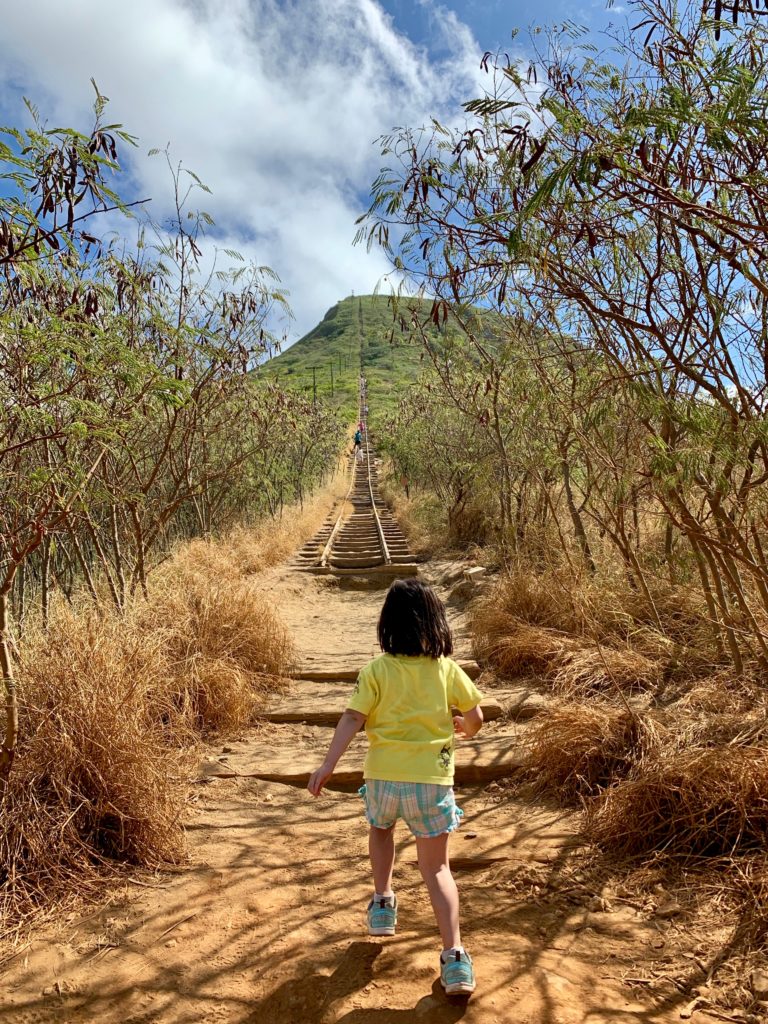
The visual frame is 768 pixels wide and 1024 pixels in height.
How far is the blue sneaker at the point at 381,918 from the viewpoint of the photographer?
105 inches

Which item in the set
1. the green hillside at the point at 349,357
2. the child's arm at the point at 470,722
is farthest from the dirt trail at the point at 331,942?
the green hillside at the point at 349,357

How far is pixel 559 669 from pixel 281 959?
327cm

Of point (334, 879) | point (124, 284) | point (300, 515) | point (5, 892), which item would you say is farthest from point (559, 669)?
point (300, 515)

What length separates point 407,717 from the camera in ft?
8.50

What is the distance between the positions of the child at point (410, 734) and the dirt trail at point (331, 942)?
28 cm

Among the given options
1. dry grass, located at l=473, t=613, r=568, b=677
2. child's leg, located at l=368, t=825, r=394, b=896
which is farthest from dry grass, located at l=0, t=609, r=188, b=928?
dry grass, located at l=473, t=613, r=568, b=677

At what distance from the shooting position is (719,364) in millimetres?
3705

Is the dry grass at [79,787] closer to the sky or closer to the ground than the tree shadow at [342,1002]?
closer to the sky

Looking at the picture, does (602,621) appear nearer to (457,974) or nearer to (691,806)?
(691,806)

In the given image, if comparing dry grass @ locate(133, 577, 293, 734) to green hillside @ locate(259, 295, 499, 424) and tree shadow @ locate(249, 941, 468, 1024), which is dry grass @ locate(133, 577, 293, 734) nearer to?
tree shadow @ locate(249, 941, 468, 1024)

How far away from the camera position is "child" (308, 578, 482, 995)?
8.31 feet

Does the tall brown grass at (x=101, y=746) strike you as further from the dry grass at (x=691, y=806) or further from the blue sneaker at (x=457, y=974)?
the dry grass at (x=691, y=806)

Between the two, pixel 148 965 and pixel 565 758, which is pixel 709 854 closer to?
pixel 565 758

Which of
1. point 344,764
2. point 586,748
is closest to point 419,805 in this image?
point 586,748
